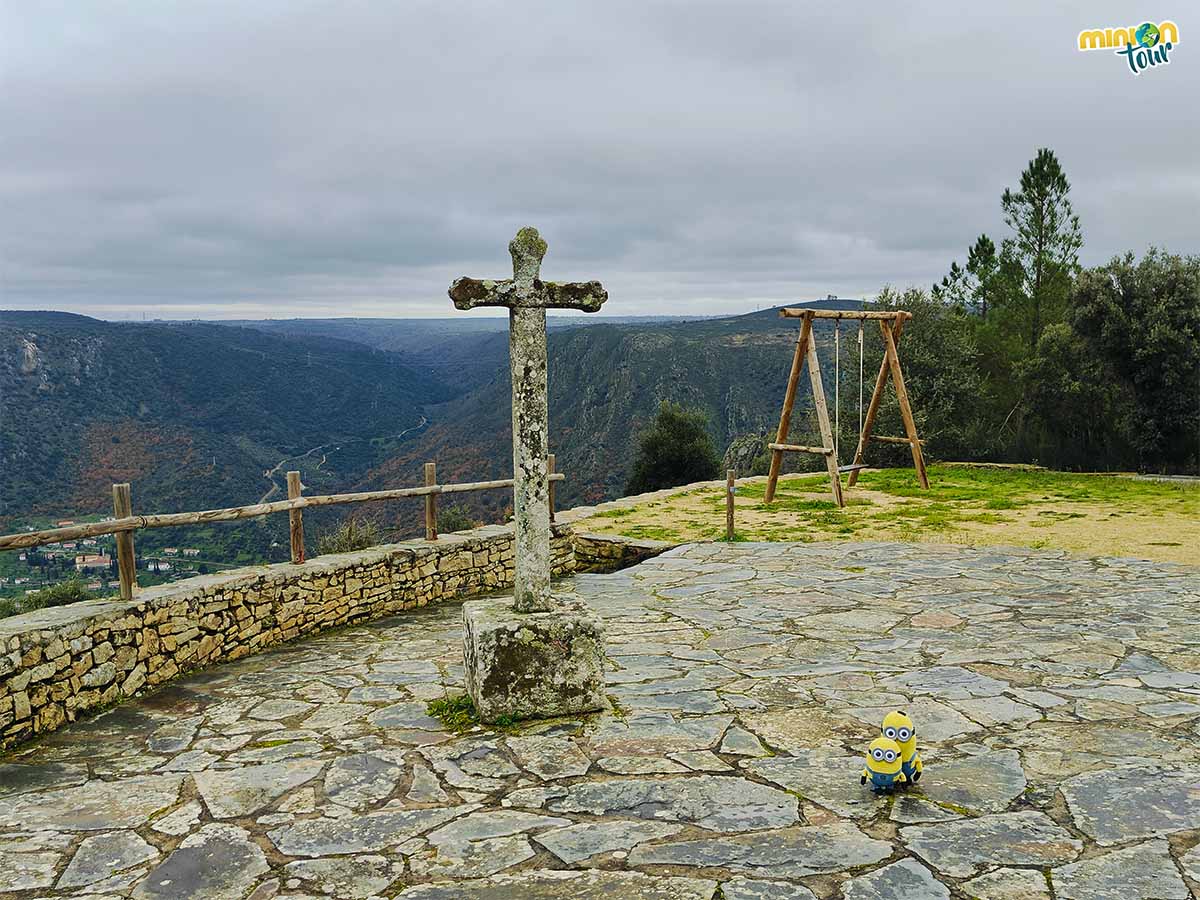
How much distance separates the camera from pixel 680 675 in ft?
20.2

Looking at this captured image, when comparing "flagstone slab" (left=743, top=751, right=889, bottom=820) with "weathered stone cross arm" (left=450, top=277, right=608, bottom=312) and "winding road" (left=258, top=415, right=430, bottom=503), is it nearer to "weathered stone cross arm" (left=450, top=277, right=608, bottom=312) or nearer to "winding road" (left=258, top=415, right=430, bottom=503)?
"weathered stone cross arm" (left=450, top=277, right=608, bottom=312)

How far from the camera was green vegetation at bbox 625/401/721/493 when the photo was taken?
28.9 meters

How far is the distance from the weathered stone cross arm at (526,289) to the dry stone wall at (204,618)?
3.46m

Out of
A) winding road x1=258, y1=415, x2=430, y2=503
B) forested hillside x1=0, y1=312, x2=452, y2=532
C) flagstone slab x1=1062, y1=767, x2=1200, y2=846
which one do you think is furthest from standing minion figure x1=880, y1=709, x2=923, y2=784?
forested hillside x1=0, y1=312, x2=452, y2=532

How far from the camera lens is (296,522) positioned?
8000mm

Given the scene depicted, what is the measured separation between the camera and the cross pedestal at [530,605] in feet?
17.1

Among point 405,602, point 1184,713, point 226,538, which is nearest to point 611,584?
point 405,602

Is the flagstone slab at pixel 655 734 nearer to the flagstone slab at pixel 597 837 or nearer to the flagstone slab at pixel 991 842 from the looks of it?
the flagstone slab at pixel 597 837

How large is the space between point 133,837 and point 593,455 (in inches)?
2111

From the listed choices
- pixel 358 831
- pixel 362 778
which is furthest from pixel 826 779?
pixel 362 778

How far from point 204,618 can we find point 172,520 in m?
0.83

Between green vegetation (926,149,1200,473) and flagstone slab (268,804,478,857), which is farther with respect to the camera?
green vegetation (926,149,1200,473)

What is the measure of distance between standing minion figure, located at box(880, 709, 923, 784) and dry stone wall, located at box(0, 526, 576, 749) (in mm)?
5144

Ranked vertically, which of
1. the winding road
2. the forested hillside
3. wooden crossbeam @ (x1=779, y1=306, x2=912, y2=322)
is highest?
wooden crossbeam @ (x1=779, y1=306, x2=912, y2=322)
